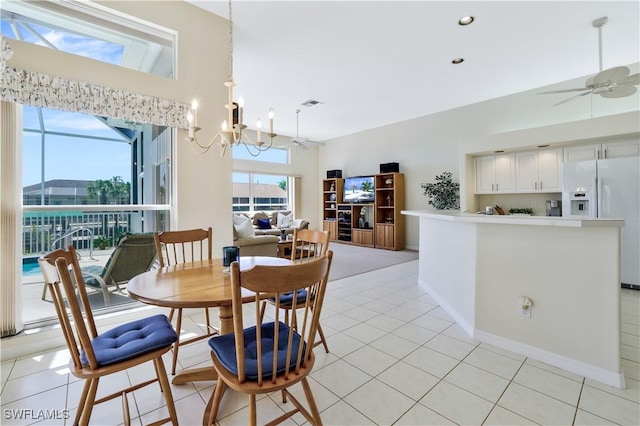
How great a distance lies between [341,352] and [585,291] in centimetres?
177

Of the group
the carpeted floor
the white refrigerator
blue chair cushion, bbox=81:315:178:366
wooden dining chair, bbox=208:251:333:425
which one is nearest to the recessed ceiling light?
the white refrigerator

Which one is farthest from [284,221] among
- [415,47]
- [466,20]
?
[466,20]

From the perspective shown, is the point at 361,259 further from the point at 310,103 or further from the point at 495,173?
the point at 310,103

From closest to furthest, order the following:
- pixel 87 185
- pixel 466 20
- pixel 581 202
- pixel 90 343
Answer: pixel 90 343 < pixel 87 185 < pixel 466 20 < pixel 581 202

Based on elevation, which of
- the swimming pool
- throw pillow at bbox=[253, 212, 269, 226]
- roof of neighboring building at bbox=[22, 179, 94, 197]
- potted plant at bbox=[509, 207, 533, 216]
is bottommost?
the swimming pool

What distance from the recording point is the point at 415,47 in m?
3.72

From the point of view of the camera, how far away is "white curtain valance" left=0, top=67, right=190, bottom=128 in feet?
6.95

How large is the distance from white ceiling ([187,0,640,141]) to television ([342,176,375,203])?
243 cm

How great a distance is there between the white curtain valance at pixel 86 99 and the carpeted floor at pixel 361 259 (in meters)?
3.07

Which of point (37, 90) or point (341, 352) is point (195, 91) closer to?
point (37, 90)

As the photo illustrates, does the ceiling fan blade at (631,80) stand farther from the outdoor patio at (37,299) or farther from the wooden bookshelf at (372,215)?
the outdoor patio at (37,299)

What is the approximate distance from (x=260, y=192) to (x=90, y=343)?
7.26m

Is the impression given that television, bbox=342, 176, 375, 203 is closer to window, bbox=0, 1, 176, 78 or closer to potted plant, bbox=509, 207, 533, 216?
potted plant, bbox=509, 207, 533, 216

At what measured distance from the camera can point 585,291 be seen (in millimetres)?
1926
